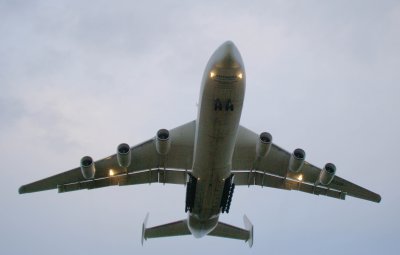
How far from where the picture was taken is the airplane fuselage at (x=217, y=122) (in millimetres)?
15148

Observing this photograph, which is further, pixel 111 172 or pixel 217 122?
pixel 111 172

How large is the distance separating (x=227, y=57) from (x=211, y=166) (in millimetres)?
5183

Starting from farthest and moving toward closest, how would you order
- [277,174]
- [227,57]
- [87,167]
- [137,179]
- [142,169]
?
[277,174] → [137,179] → [142,169] → [87,167] → [227,57]

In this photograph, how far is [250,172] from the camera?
22.7m

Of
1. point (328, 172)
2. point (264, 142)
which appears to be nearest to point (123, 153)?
point (264, 142)

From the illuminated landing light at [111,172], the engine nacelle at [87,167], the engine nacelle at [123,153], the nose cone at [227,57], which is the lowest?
the illuminated landing light at [111,172]

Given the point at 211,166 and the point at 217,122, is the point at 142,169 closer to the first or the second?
the point at 211,166

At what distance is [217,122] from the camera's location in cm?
1630

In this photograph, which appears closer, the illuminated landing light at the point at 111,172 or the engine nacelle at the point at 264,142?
the engine nacelle at the point at 264,142

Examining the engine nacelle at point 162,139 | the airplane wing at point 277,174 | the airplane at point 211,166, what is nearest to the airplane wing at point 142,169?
the airplane at point 211,166

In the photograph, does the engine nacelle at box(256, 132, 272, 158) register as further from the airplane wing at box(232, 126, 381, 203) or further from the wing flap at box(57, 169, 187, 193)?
the wing flap at box(57, 169, 187, 193)

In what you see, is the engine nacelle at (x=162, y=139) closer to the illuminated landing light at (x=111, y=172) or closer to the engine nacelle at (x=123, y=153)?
the engine nacelle at (x=123, y=153)

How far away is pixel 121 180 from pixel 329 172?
32.1 feet

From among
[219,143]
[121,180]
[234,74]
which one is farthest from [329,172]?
[121,180]
